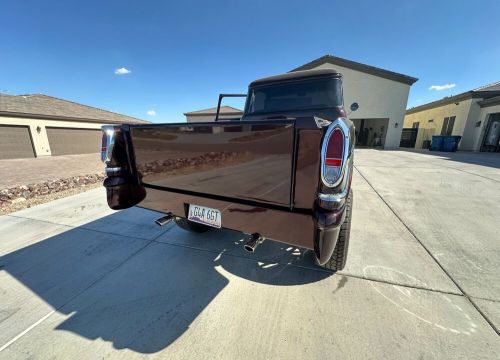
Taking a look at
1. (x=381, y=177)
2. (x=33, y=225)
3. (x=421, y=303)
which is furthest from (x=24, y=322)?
(x=381, y=177)

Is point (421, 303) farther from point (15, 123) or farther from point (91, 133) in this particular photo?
point (91, 133)

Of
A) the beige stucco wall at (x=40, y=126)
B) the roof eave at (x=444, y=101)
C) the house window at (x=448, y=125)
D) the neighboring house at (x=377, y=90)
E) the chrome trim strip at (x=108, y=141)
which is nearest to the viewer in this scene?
the chrome trim strip at (x=108, y=141)

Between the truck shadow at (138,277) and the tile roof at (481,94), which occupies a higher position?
the tile roof at (481,94)

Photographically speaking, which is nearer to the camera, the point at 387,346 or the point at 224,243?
the point at 387,346

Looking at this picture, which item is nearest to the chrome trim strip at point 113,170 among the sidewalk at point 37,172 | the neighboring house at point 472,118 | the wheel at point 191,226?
the wheel at point 191,226

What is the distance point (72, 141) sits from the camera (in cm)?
1762

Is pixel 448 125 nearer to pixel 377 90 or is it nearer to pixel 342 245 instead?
pixel 377 90

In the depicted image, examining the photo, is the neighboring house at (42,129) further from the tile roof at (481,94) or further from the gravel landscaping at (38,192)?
the tile roof at (481,94)

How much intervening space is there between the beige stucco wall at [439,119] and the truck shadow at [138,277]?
25.9 meters

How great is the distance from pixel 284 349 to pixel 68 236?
3496mm

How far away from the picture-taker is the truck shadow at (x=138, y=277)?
5.70 ft

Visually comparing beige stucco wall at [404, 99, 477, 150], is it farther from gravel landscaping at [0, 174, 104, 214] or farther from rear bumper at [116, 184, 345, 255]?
gravel landscaping at [0, 174, 104, 214]

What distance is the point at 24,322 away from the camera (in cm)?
177

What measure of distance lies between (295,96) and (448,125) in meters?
26.8
